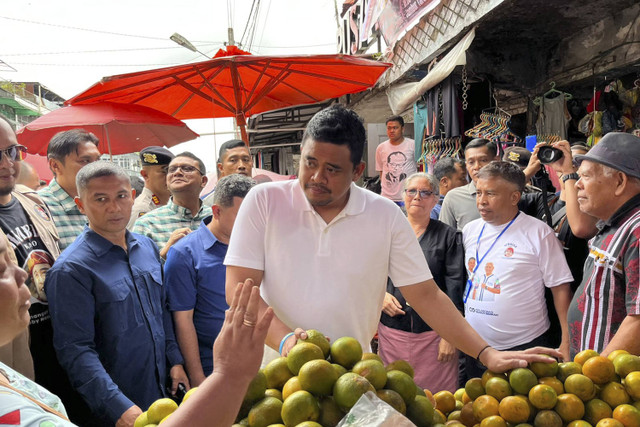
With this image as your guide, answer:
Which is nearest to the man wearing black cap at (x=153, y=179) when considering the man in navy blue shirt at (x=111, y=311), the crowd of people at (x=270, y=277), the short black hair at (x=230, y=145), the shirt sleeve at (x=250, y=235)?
the short black hair at (x=230, y=145)

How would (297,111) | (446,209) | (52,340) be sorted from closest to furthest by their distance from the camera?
1. (52,340)
2. (446,209)
3. (297,111)

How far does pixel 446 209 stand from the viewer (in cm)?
425

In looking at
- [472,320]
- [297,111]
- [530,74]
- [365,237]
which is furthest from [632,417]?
[297,111]

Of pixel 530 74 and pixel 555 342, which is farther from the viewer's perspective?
pixel 530 74

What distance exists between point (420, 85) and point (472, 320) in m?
3.96

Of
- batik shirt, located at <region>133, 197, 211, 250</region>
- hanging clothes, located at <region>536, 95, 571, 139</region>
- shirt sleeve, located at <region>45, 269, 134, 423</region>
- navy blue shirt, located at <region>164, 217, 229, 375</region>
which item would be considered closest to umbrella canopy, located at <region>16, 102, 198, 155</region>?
batik shirt, located at <region>133, 197, 211, 250</region>

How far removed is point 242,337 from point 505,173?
279cm

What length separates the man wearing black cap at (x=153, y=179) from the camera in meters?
4.18

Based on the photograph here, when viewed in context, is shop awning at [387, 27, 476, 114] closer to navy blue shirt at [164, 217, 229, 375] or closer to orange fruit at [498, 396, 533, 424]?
navy blue shirt at [164, 217, 229, 375]

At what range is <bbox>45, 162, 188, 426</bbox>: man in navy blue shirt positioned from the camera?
2.07 m

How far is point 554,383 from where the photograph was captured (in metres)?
1.62

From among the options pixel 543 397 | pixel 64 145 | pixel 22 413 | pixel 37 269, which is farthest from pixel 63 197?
pixel 543 397

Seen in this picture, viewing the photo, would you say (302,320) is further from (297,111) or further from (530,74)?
(297,111)

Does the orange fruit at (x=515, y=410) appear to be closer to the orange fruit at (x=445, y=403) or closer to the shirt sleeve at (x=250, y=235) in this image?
the orange fruit at (x=445, y=403)
